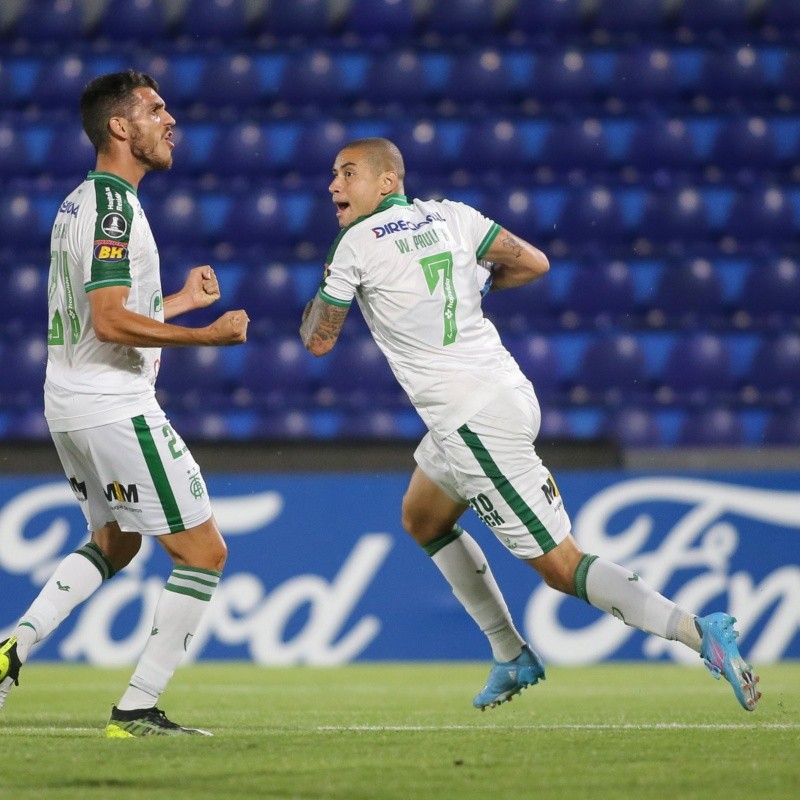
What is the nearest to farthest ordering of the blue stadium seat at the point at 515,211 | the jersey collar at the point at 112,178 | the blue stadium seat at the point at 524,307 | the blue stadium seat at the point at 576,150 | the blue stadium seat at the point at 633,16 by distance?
the jersey collar at the point at 112,178 → the blue stadium seat at the point at 524,307 → the blue stadium seat at the point at 515,211 → the blue stadium seat at the point at 576,150 → the blue stadium seat at the point at 633,16

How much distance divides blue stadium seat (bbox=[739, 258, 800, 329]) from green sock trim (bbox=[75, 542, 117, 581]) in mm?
6424

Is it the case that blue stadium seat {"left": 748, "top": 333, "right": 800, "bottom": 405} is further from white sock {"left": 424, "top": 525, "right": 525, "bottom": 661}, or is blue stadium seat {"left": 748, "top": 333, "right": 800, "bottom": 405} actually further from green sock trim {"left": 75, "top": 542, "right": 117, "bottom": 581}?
green sock trim {"left": 75, "top": 542, "right": 117, "bottom": 581}

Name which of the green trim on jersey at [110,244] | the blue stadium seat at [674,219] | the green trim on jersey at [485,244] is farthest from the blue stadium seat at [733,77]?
the green trim on jersey at [110,244]

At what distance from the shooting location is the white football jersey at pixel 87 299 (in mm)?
4074

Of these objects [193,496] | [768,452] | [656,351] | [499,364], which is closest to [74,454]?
[193,496]

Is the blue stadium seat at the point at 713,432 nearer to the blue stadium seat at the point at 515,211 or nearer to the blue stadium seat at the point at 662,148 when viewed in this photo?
the blue stadium seat at the point at 515,211

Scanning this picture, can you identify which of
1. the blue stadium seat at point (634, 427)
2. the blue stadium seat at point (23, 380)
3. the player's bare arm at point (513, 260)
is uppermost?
the player's bare arm at point (513, 260)

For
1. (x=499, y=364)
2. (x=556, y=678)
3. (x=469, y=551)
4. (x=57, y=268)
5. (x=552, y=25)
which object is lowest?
(x=556, y=678)

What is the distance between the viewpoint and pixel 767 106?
1055 cm

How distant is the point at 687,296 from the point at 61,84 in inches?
195

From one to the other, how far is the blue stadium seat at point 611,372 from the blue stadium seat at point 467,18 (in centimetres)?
285

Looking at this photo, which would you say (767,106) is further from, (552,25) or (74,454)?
(74,454)

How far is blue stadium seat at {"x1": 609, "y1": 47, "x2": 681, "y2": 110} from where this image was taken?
10.5m

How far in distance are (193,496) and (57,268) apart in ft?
2.59
